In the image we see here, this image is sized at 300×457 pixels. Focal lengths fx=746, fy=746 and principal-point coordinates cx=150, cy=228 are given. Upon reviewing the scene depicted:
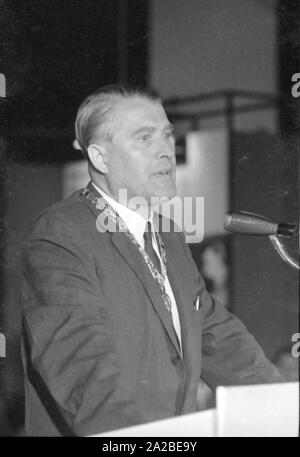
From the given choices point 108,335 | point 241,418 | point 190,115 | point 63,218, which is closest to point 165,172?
point 63,218

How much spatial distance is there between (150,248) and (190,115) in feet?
2.44

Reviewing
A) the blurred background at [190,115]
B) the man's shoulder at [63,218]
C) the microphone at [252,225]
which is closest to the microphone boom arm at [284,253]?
the microphone at [252,225]

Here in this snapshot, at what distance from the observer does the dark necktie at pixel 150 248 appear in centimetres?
155

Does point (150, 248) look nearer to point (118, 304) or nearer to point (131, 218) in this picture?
point (131, 218)

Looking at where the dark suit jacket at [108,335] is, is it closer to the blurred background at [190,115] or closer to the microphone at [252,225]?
the microphone at [252,225]

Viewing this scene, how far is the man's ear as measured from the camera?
158 cm

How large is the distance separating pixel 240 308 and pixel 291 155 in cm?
48

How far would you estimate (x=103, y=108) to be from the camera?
157 centimetres

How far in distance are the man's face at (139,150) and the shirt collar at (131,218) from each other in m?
0.03

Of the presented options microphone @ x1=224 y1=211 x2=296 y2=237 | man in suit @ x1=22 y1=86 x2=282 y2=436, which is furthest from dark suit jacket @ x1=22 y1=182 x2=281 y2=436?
microphone @ x1=224 y1=211 x2=296 y2=237

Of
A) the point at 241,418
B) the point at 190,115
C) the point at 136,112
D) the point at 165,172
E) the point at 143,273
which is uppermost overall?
the point at 190,115

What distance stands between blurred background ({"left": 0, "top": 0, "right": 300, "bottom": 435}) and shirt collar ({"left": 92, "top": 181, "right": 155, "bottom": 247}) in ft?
1.14
